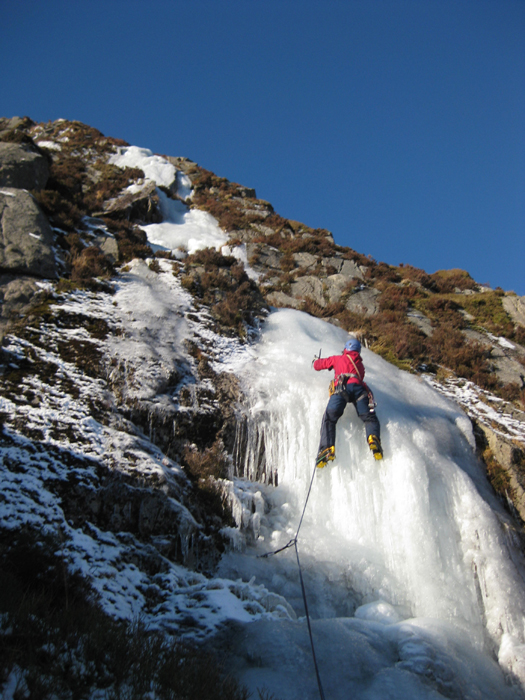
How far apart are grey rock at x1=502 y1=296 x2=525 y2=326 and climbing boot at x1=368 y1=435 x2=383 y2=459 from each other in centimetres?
1066

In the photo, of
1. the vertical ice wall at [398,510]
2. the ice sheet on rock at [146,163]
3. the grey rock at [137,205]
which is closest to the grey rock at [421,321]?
the vertical ice wall at [398,510]

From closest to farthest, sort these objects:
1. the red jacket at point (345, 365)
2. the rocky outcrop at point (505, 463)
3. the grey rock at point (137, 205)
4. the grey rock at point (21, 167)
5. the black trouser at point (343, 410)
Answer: the black trouser at point (343, 410) → the rocky outcrop at point (505, 463) → the red jacket at point (345, 365) → the grey rock at point (21, 167) → the grey rock at point (137, 205)

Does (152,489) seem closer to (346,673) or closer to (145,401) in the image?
(145,401)

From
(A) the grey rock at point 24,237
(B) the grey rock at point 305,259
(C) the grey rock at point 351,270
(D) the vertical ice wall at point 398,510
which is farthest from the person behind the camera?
(B) the grey rock at point 305,259

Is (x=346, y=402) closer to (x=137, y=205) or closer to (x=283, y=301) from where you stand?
(x=283, y=301)

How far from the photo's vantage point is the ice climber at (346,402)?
22.8 feet

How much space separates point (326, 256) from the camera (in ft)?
60.3

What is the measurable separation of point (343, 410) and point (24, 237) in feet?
28.6

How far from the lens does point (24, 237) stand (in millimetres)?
9953

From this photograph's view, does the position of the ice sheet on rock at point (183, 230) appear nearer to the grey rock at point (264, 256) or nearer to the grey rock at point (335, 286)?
the grey rock at point (264, 256)

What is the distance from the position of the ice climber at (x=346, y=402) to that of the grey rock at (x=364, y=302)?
7.02 m

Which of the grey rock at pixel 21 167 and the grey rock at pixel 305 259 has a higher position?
the grey rock at pixel 305 259

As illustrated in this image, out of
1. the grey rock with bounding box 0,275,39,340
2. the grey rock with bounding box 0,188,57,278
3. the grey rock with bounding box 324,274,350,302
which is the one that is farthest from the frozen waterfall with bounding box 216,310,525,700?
the grey rock with bounding box 324,274,350,302

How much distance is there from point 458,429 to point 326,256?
37.5 ft
